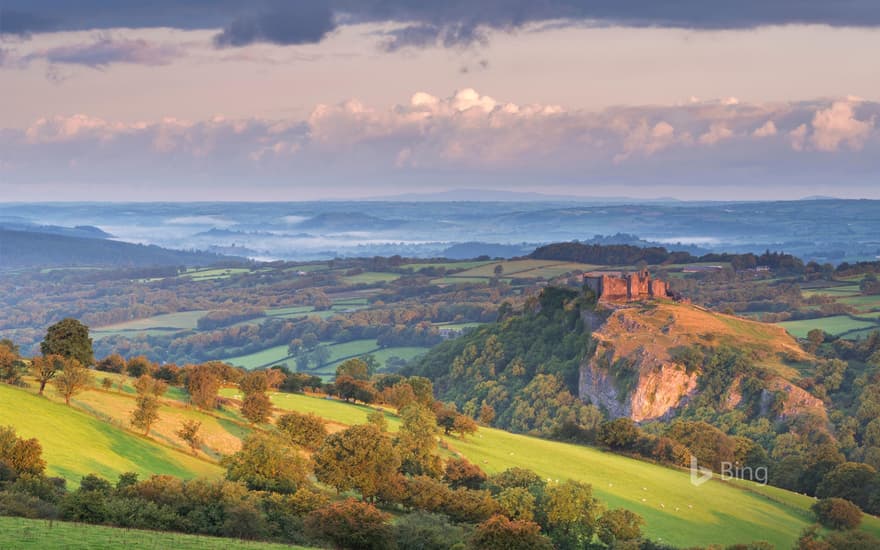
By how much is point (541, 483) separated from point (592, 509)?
22.9ft

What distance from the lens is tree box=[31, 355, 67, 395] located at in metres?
78.1

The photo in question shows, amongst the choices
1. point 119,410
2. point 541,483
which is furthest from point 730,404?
point 119,410

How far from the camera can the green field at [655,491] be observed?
74.2 m

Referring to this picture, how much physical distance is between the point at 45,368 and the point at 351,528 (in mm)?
35829

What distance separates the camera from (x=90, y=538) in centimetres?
4303

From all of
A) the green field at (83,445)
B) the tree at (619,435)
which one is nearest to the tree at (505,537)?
the green field at (83,445)

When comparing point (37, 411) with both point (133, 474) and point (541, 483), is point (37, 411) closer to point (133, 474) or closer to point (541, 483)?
point (133, 474)

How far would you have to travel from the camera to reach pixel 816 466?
95.8 metres

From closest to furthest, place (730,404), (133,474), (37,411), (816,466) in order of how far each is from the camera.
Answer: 1. (133,474)
2. (37,411)
3. (816,466)
4. (730,404)

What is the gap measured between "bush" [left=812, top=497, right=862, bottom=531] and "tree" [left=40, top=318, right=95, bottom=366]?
5616 centimetres

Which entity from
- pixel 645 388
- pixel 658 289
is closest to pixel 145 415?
pixel 645 388

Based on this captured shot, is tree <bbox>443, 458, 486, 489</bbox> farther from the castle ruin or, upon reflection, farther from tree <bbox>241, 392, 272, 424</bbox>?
the castle ruin

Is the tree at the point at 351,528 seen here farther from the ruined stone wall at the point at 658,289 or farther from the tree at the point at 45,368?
the ruined stone wall at the point at 658,289

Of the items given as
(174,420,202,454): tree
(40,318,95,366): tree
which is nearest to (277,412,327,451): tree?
(174,420,202,454): tree
